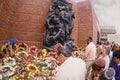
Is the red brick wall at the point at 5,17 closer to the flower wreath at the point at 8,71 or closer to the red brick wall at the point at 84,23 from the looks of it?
the flower wreath at the point at 8,71

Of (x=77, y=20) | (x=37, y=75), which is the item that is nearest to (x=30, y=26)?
(x=77, y=20)

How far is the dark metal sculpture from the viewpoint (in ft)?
41.1

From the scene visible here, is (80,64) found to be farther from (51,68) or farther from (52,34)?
(52,34)

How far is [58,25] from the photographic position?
12570 mm

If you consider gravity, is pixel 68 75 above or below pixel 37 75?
above

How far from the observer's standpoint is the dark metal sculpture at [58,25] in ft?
41.1

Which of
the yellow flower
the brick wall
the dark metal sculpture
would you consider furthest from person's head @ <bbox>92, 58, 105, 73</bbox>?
the brick wall

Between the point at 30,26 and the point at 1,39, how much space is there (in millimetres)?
2235

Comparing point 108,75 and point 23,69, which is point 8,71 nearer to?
point 23,69

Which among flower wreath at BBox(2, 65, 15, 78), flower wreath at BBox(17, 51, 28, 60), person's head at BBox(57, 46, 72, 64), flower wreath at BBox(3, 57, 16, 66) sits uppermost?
person's head at BBox(57, 46, 72, 64)

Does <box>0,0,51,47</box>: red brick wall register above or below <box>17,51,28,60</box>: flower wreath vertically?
above

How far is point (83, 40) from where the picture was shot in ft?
58.1

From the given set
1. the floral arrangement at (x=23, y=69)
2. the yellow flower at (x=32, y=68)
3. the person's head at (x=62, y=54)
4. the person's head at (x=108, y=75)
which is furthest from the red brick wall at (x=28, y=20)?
the person's head at (x=108, y=75)

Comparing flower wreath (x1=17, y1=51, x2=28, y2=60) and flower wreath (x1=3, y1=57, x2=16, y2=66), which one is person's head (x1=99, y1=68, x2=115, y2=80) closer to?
flower wreath (x1=3, y1=57, x2=16, y2=66)
